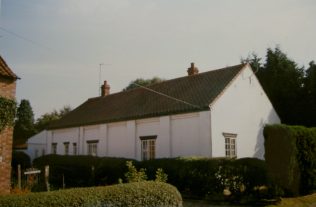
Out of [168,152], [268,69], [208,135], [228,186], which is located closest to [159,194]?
[228,186]

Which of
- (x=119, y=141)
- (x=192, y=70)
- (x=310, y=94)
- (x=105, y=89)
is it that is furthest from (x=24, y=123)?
(x=310, y=94)

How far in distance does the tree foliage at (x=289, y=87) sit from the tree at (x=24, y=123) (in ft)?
157

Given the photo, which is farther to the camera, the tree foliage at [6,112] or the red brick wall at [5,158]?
the red brick wall at [5,158]

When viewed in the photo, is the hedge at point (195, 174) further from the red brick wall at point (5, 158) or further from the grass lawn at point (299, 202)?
the red brick wall at point (5, 158)

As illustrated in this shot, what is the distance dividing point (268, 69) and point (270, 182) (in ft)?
71.4

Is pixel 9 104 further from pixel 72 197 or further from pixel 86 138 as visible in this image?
pixel 86 138

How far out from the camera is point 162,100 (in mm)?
28234

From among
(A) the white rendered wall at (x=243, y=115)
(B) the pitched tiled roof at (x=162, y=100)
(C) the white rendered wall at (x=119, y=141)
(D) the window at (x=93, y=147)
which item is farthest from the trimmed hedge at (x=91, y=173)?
(A) the white rendered wall at (x=243, y=115)

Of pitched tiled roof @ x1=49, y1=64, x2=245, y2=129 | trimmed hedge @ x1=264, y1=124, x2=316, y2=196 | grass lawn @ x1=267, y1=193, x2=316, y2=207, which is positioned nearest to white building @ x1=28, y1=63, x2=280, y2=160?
pitched tiled roof @ x1=49, y1=64, x2=245, y2=129

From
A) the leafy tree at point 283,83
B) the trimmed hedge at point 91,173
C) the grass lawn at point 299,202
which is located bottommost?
the grass lawn at point 299,202

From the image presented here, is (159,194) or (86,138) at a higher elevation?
(86,138)

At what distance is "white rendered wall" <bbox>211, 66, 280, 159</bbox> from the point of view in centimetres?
2363

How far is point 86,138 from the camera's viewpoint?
3319 centimetres

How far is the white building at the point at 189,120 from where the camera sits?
23.6 meters
